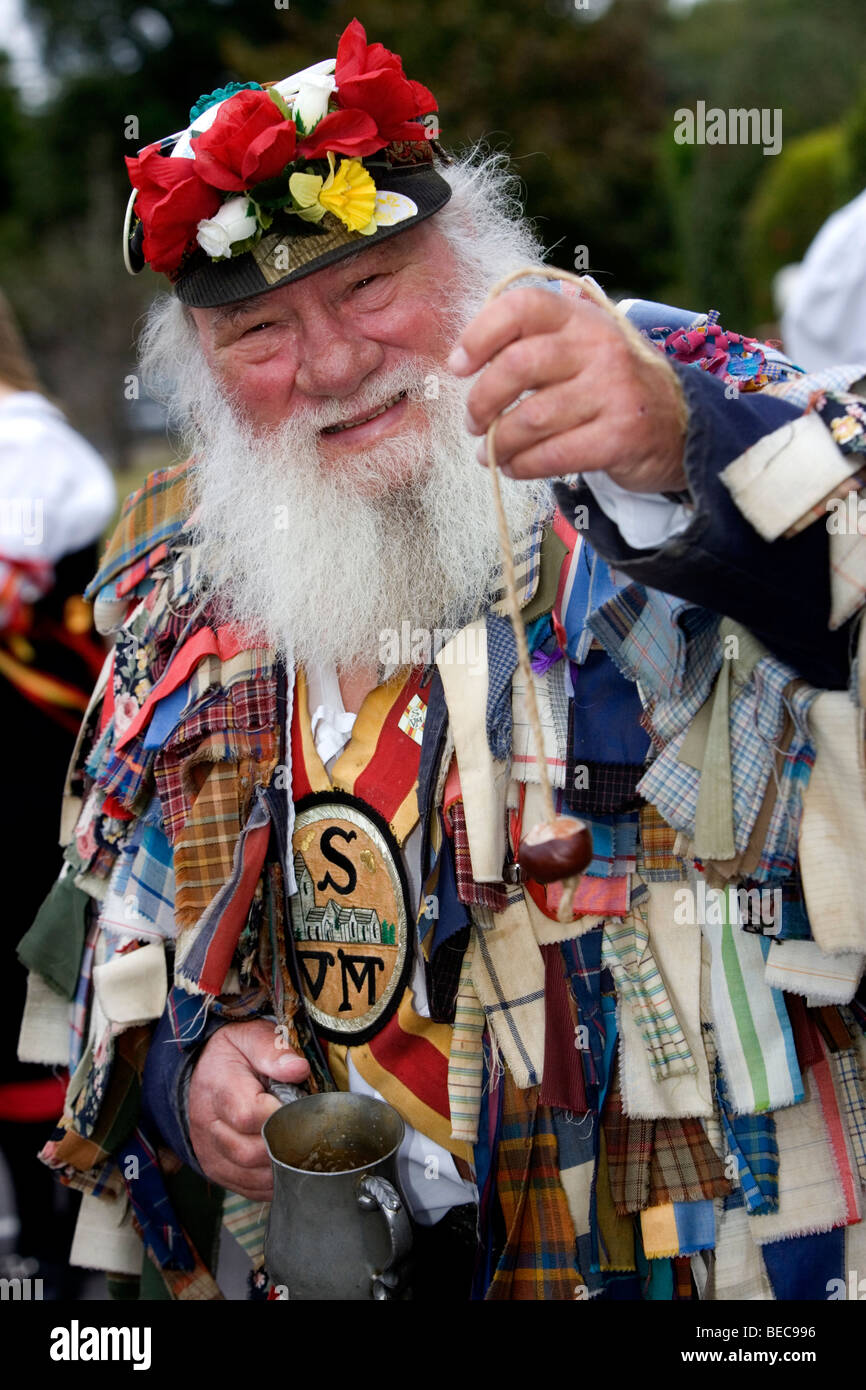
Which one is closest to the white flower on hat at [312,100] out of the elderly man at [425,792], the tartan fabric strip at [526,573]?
the elderly man at [425,792]

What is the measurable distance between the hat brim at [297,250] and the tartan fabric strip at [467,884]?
0.88m

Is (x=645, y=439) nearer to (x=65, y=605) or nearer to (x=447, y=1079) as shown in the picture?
(x=447, y=1079)

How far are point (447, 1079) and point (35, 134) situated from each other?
2784cm

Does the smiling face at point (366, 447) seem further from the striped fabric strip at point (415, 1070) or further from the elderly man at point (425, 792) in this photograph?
the striped fabric strip at point (415, 1070)

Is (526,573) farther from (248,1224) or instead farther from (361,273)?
(248,1224)

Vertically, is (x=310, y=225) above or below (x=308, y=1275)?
above

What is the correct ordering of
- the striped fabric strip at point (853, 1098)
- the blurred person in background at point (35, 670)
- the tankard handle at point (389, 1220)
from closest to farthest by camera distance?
the tankard handle at point (389, 1220) < the striped fabric strip at point (853, 1098) < the blurred person in background at point (35, 670)

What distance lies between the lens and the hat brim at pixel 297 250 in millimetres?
1931

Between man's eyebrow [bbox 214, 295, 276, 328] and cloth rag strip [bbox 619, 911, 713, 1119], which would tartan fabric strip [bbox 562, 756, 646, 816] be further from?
man's eyebrow [bbox 214, 295, 276, 328]

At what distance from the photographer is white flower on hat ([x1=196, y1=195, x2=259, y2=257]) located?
1.94 metres

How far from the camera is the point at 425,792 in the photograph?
186cm

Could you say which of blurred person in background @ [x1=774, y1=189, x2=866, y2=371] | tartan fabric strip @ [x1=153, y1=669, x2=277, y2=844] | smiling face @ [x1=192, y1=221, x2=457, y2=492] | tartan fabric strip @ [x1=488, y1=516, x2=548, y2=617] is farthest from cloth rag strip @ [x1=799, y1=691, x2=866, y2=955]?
blurred person in background @ [x1=774, y1=189, x2=866, y2=371]

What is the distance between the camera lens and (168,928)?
218cm
